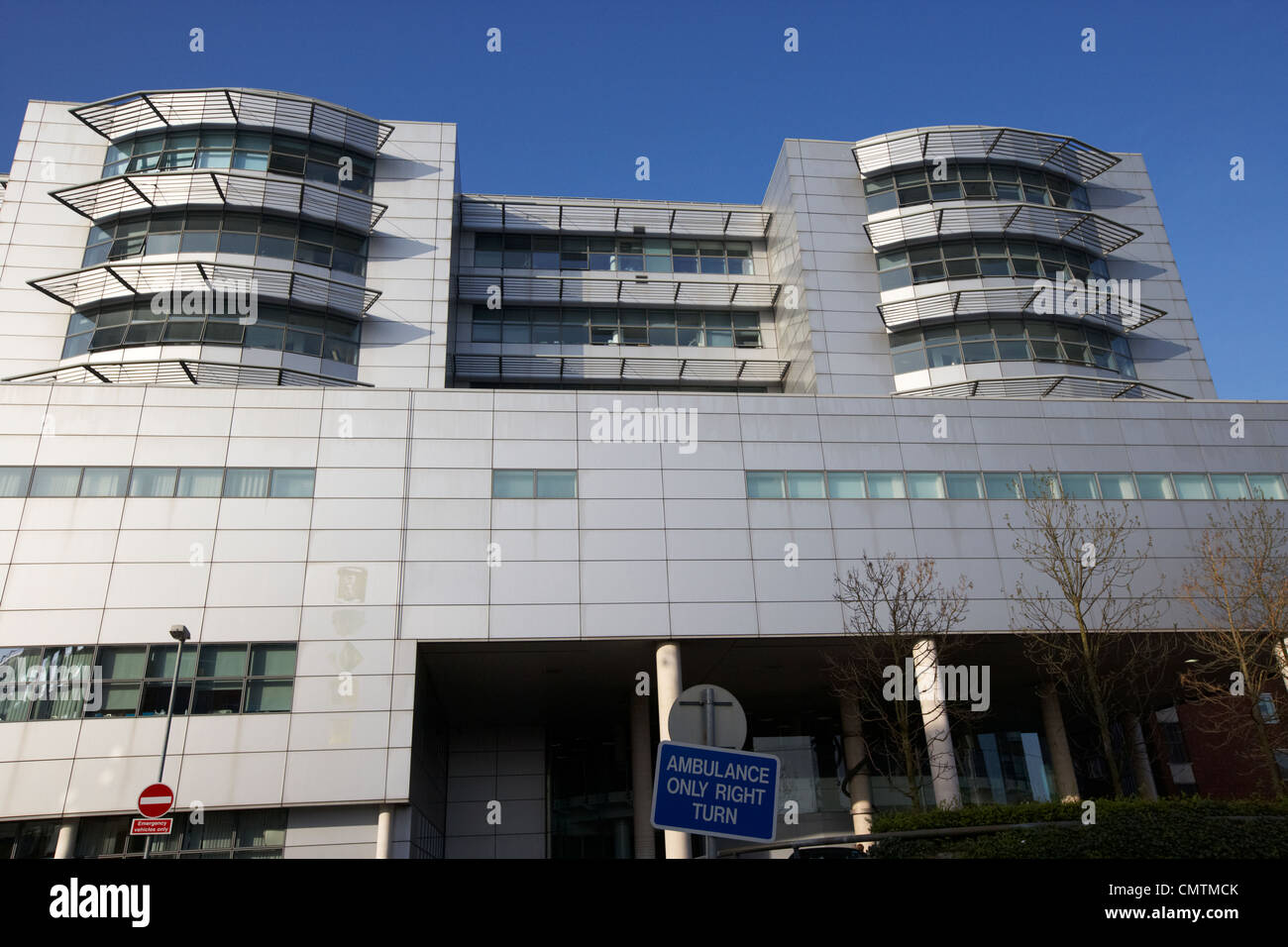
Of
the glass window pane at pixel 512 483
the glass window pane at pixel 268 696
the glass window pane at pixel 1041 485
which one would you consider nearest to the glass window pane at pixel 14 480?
the glass window pane at pixel 268 696

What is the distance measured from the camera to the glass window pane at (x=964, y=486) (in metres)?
28.0

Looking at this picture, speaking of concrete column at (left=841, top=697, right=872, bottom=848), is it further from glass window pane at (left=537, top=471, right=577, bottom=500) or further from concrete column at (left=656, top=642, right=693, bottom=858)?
glass window pane at (left=537, top=471, right=577, bottom=500)

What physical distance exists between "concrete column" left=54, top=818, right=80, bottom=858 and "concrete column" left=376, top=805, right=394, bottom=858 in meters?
7.16

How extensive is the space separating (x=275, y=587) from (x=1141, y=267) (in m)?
37.1

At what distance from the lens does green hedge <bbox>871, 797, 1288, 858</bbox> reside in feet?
47.2

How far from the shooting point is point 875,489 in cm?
2795

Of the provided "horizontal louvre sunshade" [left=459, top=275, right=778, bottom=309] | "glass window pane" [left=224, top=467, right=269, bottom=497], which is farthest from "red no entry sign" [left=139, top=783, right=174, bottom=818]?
"horizontal louvre sunshade" [left=459, top=275, right=778, bottom=309]

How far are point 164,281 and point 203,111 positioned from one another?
7747mm

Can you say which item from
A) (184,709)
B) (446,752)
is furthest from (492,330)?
(184,709)

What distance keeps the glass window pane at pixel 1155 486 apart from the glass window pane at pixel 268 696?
87.0ft

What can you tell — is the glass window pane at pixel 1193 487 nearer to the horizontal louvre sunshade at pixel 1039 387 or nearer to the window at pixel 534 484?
the horizontal louvre sunshade at pixel 1039 387

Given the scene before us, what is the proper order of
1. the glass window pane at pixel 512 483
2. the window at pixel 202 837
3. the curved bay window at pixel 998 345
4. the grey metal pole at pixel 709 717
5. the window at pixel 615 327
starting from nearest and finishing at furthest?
the grey metal pole at pixel 709 717 → the window at pixel 202 837 → the glass window pane at pixel 512 483 → the curved bay window at pixel 998 345 → the window at pixel 615 327

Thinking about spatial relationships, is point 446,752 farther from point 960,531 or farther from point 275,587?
point 960,531

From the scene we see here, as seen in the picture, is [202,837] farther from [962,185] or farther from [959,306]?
[962,185]
